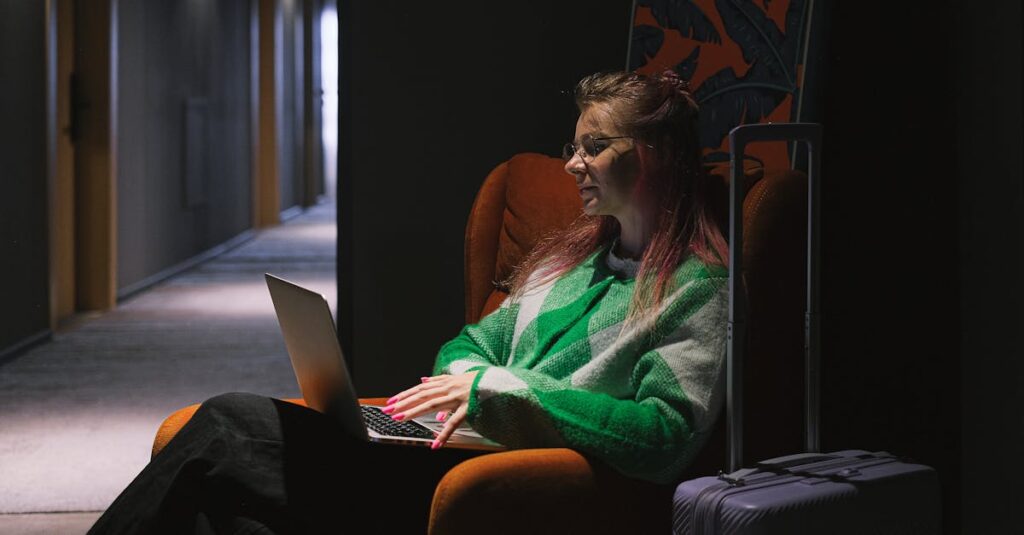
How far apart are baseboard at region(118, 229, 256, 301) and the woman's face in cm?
579

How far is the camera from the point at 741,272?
68.4 inches

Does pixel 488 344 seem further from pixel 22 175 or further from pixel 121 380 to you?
pixel 22 175

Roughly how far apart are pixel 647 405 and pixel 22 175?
14.7 feet

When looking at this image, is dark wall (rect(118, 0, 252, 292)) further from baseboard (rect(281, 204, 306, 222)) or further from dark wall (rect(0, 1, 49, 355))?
baseboard (rect(281, 204, 306, 222))

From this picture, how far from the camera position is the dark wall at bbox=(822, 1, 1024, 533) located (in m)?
2.03

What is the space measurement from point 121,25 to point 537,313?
18.9ft

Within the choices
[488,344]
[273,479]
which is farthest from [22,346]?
[273,479]

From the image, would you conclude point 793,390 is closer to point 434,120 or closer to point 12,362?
point 434,120

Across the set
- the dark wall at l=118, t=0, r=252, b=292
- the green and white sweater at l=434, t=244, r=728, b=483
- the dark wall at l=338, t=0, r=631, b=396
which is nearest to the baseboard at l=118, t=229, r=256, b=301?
the dark wall at l=118, t=0, r=252, b=292

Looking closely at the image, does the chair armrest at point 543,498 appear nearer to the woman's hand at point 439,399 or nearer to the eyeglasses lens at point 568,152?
the woman's hand at point 439,399

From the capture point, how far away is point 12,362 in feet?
17.3

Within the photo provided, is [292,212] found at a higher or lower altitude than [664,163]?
lower

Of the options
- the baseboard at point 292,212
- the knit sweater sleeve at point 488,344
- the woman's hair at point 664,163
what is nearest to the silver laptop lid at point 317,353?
the knit sweater sleeve at point 488,344

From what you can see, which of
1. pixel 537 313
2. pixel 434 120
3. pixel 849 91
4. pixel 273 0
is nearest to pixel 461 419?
pixel 537 313
